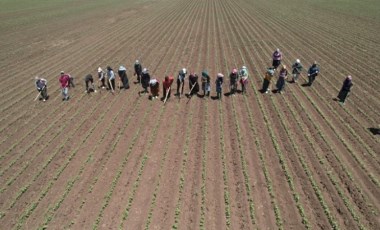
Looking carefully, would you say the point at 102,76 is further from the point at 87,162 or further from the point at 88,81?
the point at 87,162

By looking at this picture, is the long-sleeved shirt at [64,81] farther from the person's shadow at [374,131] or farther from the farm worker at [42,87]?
the person's shadow at [374,131]

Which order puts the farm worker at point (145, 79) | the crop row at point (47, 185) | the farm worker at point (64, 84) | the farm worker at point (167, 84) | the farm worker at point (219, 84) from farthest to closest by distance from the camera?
1. the farm worker at point (145, 79)
2. the farm worker at point (64, 84)
3. the farm worker at point (167, 84)
4. the farm worker at point (219, 84)
5. the crop row at point (47, 185)

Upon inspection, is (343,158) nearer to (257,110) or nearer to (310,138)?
(310,138)

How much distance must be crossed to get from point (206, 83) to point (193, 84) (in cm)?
74

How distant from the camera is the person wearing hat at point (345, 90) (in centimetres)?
1523

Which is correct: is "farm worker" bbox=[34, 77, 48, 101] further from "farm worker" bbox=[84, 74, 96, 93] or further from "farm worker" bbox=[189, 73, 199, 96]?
"farm worker" bbox=[189, 73, 199, 96]

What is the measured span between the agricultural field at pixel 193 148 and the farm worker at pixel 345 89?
1.70 ft

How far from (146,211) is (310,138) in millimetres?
7225

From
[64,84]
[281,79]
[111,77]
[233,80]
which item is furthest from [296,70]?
[64,84]

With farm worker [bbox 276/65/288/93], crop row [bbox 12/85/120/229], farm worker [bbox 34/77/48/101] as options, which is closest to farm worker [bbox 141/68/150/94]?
crop row [bbox 12/85/120/229]

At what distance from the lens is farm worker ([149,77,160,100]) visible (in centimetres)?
1662

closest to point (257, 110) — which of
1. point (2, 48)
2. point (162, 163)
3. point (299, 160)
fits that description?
point (299, 160)

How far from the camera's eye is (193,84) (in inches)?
663

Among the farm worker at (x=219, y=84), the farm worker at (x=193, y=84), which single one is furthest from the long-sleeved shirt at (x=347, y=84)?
the farm worker at (x=193, y=84)
